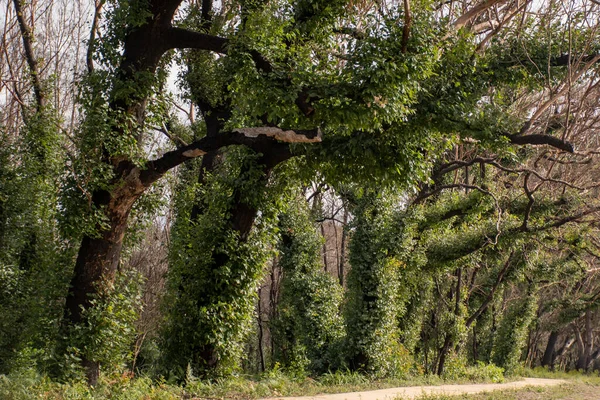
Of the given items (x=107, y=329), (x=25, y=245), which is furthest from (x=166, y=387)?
(x=25, y=245)

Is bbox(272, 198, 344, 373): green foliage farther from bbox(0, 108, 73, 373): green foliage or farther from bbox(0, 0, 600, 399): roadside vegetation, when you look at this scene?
bbox(0, 108, 73, 373): green foliage

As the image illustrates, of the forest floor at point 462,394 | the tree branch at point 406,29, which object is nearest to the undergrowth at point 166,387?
the forest floor at point 462,394

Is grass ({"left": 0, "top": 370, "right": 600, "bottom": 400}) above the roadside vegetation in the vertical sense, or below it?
below

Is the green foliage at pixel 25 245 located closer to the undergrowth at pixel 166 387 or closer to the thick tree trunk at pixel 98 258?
the thick tree trunk at pixel 98 258

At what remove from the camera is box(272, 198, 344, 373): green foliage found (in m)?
17.1

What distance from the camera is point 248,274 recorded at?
40.0 feet

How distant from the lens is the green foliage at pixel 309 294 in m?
17.1

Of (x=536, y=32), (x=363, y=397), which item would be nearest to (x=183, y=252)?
(x=363, y=397)

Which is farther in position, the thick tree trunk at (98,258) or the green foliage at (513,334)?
the green foliage at (513,334)

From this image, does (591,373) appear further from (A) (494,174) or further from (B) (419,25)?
(B) (419,25)

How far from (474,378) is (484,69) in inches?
445

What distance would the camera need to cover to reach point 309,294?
17141mm

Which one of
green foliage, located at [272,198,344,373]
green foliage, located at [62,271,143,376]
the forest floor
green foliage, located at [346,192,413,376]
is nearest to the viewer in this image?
green foliage, located at [62,271,143,376]

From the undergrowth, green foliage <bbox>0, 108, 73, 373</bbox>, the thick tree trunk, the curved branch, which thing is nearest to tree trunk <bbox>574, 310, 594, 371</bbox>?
the undergrowth
